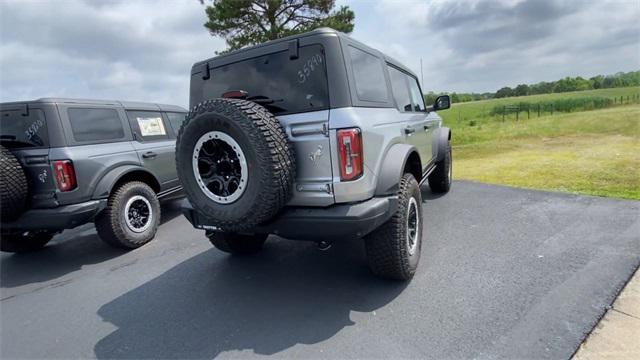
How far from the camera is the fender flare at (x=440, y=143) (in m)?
4.96

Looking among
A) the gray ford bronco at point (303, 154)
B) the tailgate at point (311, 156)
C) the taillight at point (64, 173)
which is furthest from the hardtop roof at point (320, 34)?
the taillight at point (64, 173)

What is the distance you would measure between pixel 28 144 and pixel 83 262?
1484 millimetres

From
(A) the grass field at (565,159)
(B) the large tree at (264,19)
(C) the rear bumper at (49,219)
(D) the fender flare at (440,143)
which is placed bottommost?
(A) the grass field at (565,159)

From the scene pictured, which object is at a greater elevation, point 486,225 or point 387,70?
point 387,70

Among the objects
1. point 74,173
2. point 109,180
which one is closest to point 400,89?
point 109,180

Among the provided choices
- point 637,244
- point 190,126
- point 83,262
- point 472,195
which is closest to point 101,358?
point 190,126

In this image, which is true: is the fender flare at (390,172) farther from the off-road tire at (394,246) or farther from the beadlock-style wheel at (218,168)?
the beadlock-style wheel at (218,168)

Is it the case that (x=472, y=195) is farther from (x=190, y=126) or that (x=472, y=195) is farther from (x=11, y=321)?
(x=11, y=321)

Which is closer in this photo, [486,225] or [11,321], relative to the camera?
[11,321]

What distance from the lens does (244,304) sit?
110 inches

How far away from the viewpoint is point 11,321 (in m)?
2.90

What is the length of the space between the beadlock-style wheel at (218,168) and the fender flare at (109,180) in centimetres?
224

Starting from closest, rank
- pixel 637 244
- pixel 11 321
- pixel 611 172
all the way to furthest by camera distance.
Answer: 1. pixel 11 321
2. pixel 637 244
3. pixel 611 172

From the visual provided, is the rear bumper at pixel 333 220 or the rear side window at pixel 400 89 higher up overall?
the rear side window at pixel 400 89
